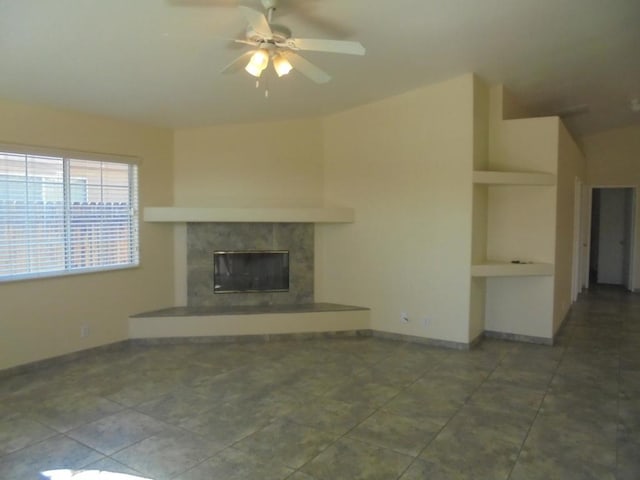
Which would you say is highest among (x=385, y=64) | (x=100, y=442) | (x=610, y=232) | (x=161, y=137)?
(x=385, y=64)

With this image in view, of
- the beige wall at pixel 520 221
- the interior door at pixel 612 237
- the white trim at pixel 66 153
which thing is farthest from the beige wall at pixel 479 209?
the interior door at pixel 612 237

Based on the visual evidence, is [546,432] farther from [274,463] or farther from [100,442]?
[100,442]

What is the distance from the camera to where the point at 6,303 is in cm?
403

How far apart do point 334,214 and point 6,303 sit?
340cm

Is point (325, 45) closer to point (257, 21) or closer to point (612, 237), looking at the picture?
point (257, 21)

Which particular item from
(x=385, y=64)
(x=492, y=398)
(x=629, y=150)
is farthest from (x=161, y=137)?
→ (x=629, y=150)

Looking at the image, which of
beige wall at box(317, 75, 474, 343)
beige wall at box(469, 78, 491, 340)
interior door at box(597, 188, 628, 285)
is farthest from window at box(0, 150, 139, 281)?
interior door at box(597, 188, 628, 285)

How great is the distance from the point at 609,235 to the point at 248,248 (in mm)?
7469

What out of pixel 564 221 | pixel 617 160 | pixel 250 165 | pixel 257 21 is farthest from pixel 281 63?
pixel 617 160

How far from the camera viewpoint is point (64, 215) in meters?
4.49

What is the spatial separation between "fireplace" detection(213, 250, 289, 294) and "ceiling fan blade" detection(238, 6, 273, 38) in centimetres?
344

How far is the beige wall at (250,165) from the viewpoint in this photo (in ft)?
18.2

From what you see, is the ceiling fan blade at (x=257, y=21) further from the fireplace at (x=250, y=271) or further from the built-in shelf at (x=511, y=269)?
the fireplace at (x=250, y=271)

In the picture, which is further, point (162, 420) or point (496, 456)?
point (162, 420)
